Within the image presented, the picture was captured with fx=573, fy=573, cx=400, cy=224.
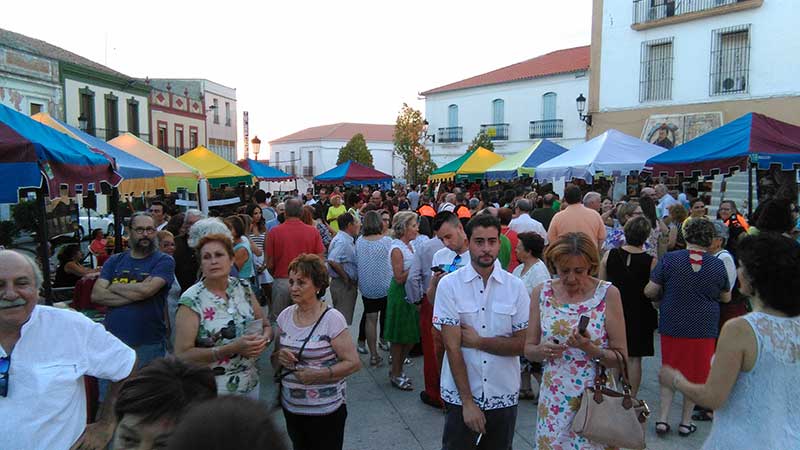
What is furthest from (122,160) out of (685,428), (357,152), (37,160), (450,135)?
(357,152)

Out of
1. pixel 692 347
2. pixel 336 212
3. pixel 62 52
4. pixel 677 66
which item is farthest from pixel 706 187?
pixel 62 52

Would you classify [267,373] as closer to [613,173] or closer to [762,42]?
[613,173]

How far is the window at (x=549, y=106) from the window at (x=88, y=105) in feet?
74.6

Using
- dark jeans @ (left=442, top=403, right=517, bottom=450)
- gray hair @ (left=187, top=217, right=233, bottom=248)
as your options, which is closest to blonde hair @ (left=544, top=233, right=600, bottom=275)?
dark jeans @ (left=442, top=403, right=517, bottom=450)

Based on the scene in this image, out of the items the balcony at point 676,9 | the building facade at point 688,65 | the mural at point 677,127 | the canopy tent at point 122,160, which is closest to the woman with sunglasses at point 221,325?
the canopy tent at point 122,160

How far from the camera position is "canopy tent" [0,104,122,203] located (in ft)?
13.4

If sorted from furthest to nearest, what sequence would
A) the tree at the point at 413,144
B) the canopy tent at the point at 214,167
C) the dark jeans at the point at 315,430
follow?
1. the tree at the point at 413,144
2. the canopy tent at the point at 214,167
3. the dark jeans at the point at 315,430

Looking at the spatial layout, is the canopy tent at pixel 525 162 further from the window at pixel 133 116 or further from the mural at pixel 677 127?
the window at pixel 133 116

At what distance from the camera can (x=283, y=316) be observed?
11.2 feet

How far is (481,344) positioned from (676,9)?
21035 millimetres

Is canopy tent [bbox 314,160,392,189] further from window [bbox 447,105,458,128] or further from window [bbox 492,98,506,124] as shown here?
window [bbox 447,105,458,128]

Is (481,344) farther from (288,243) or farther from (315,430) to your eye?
(288,243)

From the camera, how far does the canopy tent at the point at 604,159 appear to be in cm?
1034

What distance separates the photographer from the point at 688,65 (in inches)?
784
